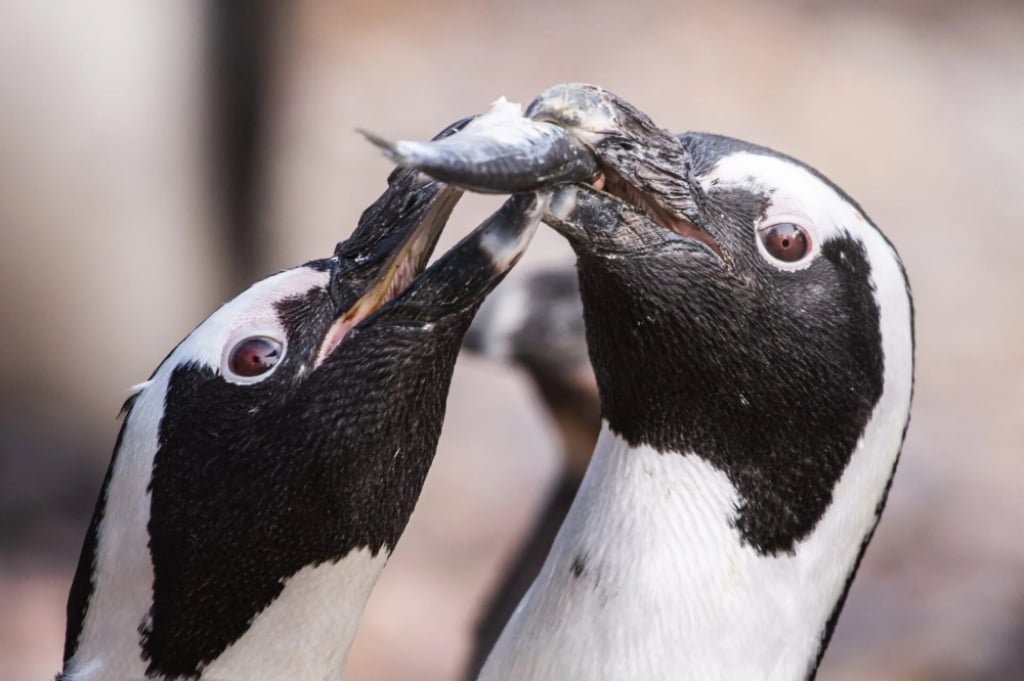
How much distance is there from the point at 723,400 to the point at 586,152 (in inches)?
12.8

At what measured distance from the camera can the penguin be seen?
353 cm

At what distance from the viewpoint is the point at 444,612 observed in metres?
4.22

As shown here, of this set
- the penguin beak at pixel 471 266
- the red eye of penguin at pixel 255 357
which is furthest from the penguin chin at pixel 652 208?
Answer: the red eye of penguin at pixel 255 357

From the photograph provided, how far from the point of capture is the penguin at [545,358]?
353cm

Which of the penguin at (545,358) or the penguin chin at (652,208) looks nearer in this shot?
the penguin chin at (652,208)

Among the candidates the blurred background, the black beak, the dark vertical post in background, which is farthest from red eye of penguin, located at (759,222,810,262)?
the dark vertical post in background

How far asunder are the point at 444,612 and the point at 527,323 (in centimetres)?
110

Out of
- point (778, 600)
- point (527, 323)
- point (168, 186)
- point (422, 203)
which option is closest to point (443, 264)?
point (422, 203)

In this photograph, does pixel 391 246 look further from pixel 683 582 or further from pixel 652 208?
pixel 683 582

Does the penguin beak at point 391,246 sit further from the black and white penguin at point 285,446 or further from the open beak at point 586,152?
the open beak at point 586,152

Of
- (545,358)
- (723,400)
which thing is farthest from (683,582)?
(545,358)

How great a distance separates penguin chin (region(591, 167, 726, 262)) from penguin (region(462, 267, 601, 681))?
6.11ft

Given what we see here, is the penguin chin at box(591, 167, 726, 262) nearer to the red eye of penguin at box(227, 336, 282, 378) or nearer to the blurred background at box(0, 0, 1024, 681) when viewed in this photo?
the red eye of penguin at box(227, 336, 282, 378)

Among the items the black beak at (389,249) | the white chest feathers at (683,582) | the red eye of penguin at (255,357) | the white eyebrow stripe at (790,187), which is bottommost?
the white chest feathers at (683,582)
